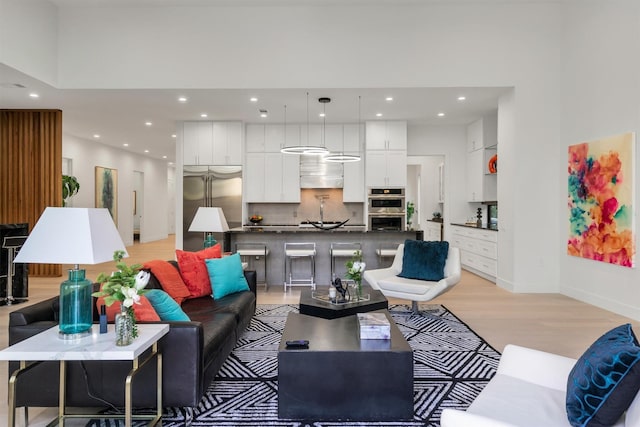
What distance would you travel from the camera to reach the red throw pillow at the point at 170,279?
138 inches

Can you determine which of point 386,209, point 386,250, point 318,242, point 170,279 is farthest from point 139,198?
point 170,279

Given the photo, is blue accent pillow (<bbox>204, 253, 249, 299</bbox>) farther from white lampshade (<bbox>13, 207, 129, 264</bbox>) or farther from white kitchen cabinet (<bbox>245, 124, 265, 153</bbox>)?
white kitchen cabinet (<bbox>245, 124, 265, 153</bbox>)

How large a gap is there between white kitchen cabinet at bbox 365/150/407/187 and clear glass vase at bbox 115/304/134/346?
667 centimetres

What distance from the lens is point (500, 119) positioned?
21.1 feet

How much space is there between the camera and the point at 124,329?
1.94m

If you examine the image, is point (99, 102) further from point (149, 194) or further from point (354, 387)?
point (149, 194)

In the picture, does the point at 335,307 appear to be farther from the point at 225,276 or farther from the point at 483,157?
the point at 483,157

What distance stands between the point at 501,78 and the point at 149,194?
11885 mm

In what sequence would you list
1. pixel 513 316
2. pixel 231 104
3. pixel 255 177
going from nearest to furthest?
1. pixel 513 316
2. pixel 231 104
3. pixel 255 177

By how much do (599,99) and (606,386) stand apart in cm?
487

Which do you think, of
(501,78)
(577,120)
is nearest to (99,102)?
(501,78)

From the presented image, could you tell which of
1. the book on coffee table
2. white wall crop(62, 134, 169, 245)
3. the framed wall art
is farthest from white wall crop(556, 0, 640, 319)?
the framed wall art

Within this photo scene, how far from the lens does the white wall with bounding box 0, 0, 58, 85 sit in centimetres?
499

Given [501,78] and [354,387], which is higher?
[501,78]
